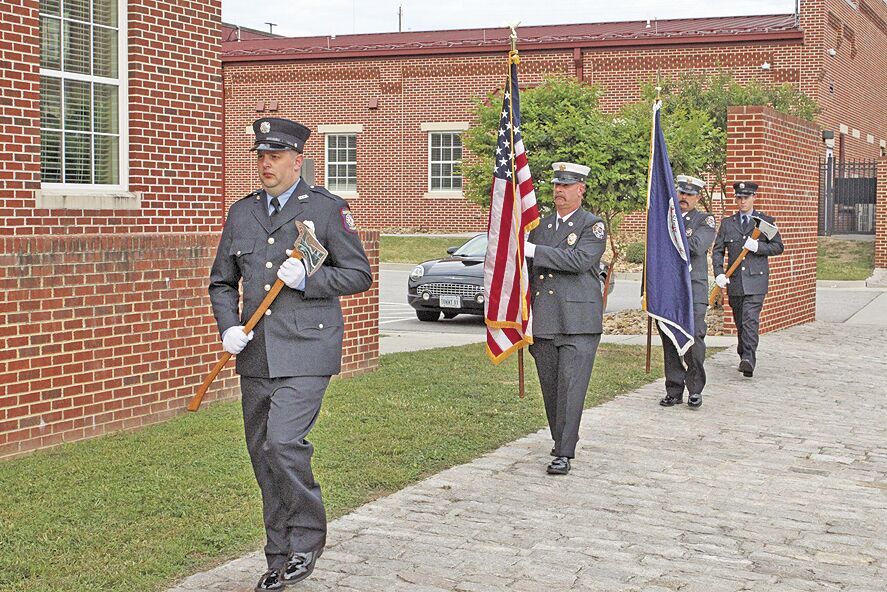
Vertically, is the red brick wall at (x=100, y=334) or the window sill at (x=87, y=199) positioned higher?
the window sill at (x=87, y=199)

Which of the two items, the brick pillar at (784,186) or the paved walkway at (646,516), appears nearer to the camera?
the paved walkway at (646,516)

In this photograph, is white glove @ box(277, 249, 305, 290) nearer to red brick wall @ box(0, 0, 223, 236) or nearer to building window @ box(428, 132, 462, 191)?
red brick wall @ box(0, 0, 223, 236)

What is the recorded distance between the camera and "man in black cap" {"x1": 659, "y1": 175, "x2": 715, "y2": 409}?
35.2 feet

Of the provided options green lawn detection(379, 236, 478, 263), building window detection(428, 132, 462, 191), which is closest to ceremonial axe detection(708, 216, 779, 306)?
green lawn detection(379, 236, 478, 263)

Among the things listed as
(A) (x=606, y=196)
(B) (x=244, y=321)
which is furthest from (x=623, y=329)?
(B) (x=244, y=321)

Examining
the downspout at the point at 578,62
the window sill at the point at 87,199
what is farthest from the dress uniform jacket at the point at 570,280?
the downspout at the point at 578,62

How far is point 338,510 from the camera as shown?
679 centimetres

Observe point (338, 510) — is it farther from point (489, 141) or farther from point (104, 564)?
point (489, 141)

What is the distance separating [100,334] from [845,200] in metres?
28.4

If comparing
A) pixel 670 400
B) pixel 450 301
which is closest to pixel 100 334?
pixel 670 400

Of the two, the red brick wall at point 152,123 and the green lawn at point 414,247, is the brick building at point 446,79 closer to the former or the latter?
the green lawn at point 414,247

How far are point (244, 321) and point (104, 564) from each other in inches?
48.7

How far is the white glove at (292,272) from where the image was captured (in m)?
5.29

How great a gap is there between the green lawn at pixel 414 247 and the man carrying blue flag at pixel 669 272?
2143cm
